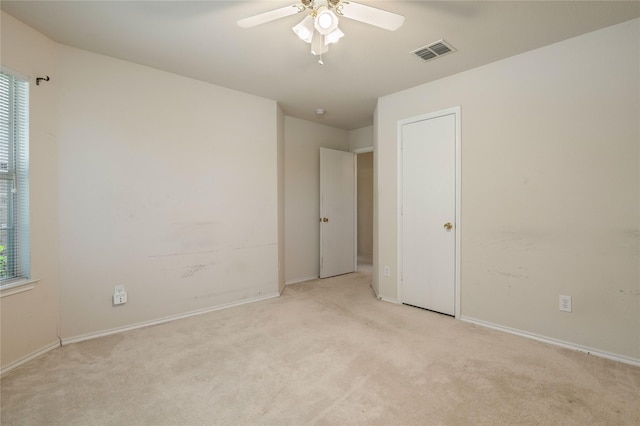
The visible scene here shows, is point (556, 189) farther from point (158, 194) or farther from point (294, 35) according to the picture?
point (158, 194)

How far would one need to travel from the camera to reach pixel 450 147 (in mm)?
2898

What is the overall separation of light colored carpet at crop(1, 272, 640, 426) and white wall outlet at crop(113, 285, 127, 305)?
31cm

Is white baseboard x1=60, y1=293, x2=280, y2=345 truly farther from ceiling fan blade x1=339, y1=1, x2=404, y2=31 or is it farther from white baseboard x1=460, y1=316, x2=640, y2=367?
ceiling fan blade x1=339, y1=1, x2=404, y2=31

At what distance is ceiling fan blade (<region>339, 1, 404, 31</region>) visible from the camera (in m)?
1.51

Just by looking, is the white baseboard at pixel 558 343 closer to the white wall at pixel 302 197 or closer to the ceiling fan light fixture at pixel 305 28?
the white wall at pixel 302 197

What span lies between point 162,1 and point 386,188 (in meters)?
2.67

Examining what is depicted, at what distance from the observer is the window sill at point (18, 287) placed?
1933 millimetres

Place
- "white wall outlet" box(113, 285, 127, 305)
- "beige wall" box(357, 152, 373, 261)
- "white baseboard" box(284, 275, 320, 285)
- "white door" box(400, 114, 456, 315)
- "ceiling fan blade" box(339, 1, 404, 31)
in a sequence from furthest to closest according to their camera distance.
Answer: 1. "beige wall" box(357, 152, 373, 261)
2. "white baseboard" box(284, 275, 320, 285)
3. "white door" box(400, 114, 456, 315)
4. "white wall outlet" box(113, 285, 127, 305)
5. "ceiling fan blade" box(339, 1, 404, 31)

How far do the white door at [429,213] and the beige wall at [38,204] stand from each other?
10.8 ft

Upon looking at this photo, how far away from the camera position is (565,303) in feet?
7.42

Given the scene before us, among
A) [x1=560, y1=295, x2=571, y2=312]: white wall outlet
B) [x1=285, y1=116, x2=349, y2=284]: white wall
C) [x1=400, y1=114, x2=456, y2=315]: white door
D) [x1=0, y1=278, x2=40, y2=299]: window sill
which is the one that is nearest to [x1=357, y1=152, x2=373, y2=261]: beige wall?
[x1=285, y1=116, x2=349, y2=284]: white wall

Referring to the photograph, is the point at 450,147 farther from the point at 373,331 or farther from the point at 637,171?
the point at 373,331

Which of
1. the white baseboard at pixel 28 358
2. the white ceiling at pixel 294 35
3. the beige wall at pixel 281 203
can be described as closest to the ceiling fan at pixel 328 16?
the white ceiling at pixel 294 35

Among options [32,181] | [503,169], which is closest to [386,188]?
[503,169]
